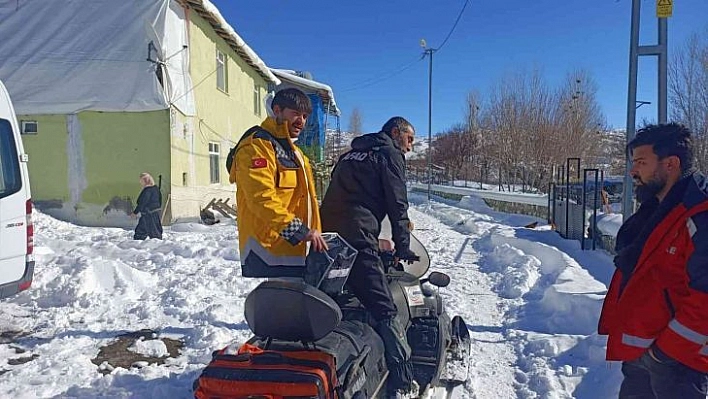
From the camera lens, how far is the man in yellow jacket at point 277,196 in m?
2.84

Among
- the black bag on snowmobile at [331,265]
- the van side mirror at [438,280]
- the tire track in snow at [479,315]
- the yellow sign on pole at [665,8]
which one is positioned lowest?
the tire track in snow at [479,315]

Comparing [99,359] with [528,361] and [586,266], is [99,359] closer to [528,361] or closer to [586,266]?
[528,361]

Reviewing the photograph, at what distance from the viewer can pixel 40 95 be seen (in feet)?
42.1

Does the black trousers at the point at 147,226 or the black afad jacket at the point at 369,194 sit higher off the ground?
the black afad jacket at the point at 369,194

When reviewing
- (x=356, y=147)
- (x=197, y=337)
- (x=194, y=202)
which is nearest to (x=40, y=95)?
(x=194, y=202)

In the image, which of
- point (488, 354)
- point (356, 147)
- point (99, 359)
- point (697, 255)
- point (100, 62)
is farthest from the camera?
point (100, 62)

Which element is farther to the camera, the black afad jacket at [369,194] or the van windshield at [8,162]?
the van windshield at [8,162]

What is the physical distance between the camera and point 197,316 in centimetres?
568

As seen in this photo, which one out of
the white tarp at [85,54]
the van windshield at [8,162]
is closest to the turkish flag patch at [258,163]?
the van windshield at [8,162]

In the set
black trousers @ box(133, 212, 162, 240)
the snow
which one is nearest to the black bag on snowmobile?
the snow

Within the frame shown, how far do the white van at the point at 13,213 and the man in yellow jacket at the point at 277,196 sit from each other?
311 cm

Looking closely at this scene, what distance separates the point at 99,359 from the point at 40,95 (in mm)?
10761

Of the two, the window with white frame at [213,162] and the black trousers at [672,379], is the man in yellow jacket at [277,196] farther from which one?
the window with white frame at [213,162]

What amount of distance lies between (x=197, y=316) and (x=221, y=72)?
14.0m
